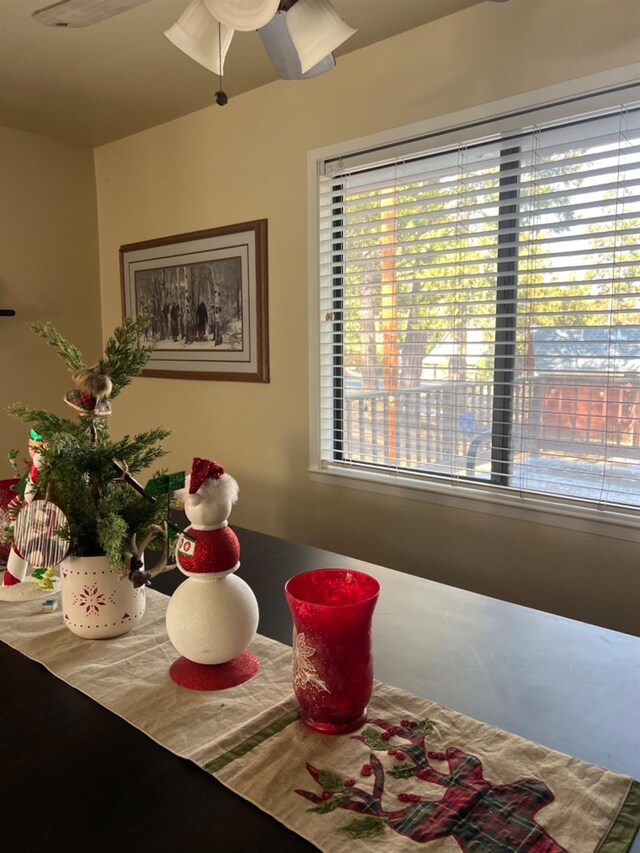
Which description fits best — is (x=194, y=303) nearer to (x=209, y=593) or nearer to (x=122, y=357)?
(x=122, y=357)

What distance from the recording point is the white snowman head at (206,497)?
86 cm

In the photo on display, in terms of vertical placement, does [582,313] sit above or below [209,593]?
above

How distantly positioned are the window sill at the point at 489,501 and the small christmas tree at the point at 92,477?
128 centimetres

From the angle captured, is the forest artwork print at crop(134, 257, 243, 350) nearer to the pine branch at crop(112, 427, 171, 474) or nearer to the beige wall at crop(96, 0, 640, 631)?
the beige wall at crop(96, 0, 640, 631)

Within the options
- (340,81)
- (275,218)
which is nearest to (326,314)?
(275,218)

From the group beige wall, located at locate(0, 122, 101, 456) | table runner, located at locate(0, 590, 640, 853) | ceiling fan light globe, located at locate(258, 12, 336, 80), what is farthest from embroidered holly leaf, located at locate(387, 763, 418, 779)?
beige wall, located at locate(0, 122, 101, 456)

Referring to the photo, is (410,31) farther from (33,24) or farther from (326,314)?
(33,24)

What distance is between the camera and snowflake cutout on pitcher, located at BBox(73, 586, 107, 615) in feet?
3.20

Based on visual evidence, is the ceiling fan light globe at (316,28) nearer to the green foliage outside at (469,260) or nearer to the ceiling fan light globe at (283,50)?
the ceiling fan light globe at (283,50)

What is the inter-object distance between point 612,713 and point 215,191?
251cm

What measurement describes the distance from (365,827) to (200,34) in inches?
49.2

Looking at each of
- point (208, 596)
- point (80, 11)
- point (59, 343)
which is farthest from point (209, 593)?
point (80, 11)

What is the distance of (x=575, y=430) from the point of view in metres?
1.84

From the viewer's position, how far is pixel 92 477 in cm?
98
